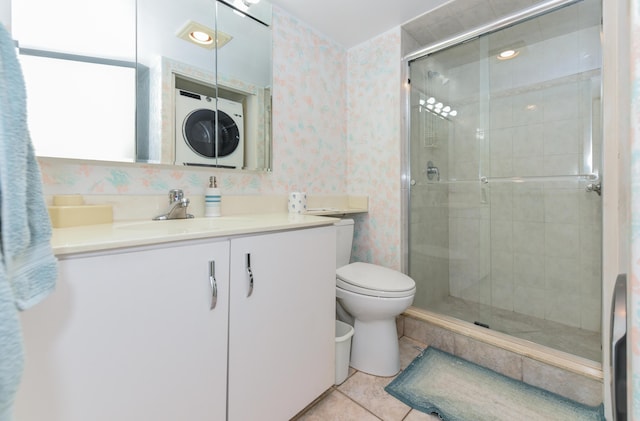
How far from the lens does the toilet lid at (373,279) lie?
52.7 inches

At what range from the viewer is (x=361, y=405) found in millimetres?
1196

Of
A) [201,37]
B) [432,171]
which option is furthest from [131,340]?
[432,171]

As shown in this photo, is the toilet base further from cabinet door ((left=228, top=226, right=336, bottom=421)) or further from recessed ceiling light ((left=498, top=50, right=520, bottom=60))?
recessed ceiling light ((left=498, top=50, right=520, bottom=60))

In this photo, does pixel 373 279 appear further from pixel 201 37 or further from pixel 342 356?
pixel 201 37

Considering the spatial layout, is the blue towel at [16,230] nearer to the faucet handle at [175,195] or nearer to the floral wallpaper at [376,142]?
the faucet handle at [175,195]

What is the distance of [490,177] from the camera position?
6.10 feet

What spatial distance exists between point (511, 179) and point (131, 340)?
2.18 m

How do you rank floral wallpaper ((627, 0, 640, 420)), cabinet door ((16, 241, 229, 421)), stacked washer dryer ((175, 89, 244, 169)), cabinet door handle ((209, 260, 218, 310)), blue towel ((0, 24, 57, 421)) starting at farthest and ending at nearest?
stacked washer dryer ((175, 89, 244, 169)), cabinet door handle ((209, 260, 218, 310)), cabinet door ((16, 241, 229, 421)), blue towel ((0, 24, 57, 421)), floral wallpaper ((627, 0, 640, 420))

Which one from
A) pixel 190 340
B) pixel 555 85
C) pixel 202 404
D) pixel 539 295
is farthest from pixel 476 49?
pixel 202 404

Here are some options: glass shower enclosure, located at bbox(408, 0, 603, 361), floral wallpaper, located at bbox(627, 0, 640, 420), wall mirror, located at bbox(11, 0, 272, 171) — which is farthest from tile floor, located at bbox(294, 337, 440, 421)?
wall mirror, located at bbox(11, 0, 272, 171)

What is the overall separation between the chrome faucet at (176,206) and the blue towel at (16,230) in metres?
0.67

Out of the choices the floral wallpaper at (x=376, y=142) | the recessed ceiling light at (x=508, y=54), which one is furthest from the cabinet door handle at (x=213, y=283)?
the recessed ceiling light at (x=508, y=54)

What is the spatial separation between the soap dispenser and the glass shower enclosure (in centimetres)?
129

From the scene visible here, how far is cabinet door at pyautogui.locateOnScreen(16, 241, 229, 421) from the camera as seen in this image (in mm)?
577
